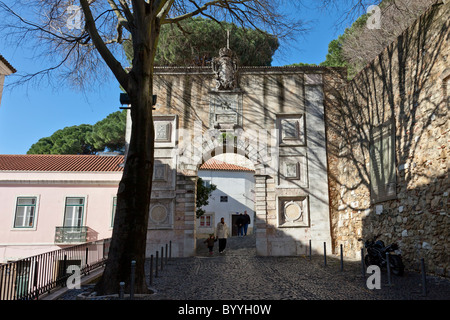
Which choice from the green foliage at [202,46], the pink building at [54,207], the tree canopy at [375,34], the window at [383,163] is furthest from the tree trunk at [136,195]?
the tree canopy at [375,34]

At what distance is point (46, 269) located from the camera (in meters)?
8.12

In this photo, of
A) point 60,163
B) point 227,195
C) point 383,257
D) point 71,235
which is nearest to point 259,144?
point 383,257

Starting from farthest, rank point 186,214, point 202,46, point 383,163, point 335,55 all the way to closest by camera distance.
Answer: point 335,55, point 202,46, point 186,214, point 383,163

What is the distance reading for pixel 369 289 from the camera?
6.86 metres

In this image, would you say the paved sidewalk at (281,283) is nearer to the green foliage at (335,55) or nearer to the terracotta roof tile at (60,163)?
the terracotta roof tile at (60,163)

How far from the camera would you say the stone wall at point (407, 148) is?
8.08 m

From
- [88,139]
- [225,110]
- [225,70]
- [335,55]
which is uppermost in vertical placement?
[335,55]

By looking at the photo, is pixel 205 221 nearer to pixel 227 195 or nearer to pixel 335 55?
pixel 227 195

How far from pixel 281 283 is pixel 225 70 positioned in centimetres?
893

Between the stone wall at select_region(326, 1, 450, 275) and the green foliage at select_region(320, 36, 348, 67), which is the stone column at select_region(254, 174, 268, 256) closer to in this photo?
the stone wall at select_region(326, 1, 450, 275)

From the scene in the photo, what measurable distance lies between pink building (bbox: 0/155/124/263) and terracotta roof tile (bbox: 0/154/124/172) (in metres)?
0.44

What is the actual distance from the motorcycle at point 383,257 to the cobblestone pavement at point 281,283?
22 cm
